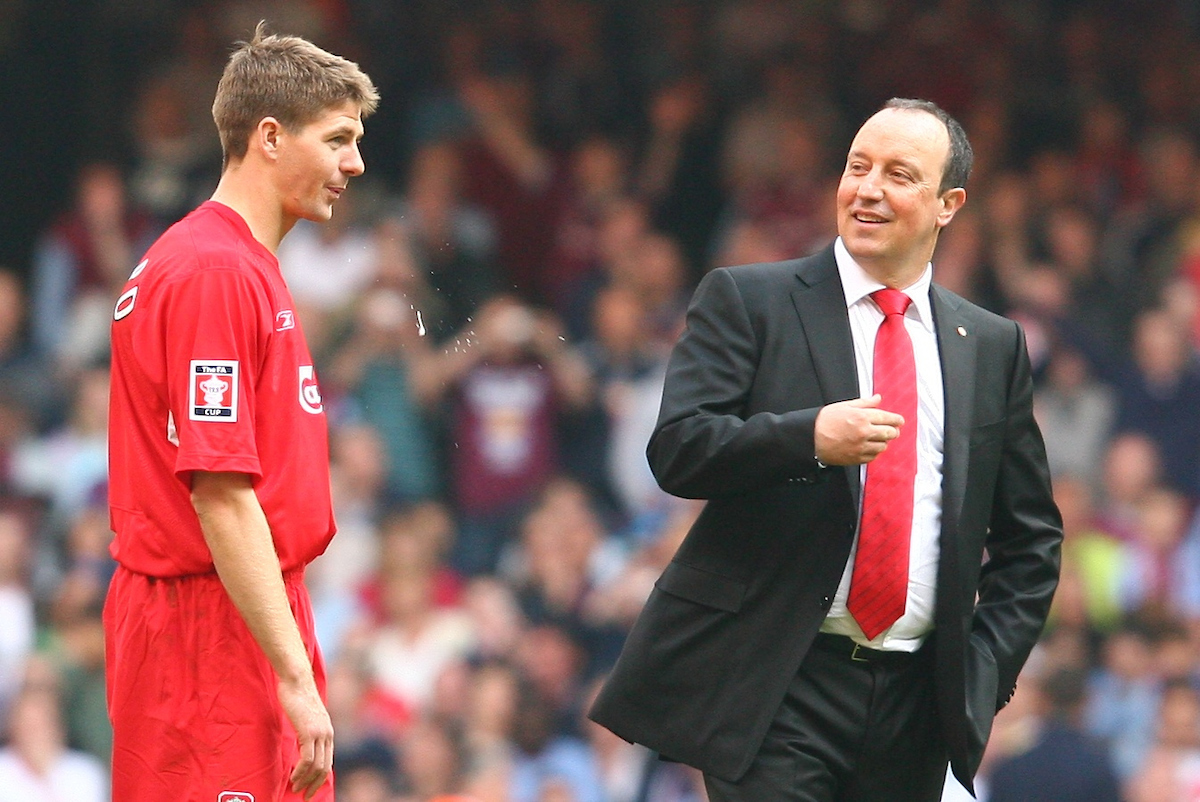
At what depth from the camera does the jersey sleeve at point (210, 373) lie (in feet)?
11.1

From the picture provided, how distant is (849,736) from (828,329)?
824 millimetres

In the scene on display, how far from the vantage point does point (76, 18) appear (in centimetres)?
1086

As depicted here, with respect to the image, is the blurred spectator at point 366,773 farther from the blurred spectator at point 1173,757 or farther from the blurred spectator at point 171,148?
the blurred spectator at point 171,148

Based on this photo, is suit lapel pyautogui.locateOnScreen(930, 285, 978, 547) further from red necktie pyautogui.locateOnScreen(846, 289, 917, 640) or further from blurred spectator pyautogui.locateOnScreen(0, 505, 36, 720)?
blurred spectator pyautogui.locateOnScreen(0, 505, 36, 720)

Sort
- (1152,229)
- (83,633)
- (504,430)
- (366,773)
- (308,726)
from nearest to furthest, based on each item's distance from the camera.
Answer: (308,726) → (366,773) → (83,633) → (504,430) → (1152,229)

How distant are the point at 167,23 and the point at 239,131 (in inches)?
304

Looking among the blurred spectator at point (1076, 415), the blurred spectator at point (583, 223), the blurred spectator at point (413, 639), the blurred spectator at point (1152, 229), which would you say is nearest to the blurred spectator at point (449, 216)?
the blurred spectator at point (583, 223)

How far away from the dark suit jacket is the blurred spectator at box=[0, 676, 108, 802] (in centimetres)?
463

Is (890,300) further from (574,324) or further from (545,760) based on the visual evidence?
(574,324)

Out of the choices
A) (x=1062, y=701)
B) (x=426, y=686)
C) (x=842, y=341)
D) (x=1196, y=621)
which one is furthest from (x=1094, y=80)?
(x=842, y=341)

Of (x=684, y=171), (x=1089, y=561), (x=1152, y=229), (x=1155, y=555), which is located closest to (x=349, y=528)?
(x=684, y=171)

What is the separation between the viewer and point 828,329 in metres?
3.88

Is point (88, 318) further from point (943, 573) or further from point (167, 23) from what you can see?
point (943, 573)

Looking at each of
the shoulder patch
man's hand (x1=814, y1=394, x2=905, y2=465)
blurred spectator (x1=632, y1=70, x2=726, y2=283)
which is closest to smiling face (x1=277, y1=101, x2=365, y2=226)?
the shoulder patch
